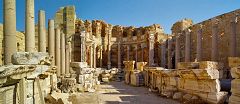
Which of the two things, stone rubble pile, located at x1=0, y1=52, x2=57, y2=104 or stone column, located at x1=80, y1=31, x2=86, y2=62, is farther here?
stone column, located at x1=80, y1=31, x2=86, y2=62

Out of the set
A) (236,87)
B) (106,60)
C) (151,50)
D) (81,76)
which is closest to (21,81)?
(236,87)

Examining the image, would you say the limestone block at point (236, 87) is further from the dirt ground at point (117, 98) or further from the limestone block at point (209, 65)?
the dirt ground at point (117, 98)

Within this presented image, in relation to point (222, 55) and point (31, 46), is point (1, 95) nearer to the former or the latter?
point (31, 46)

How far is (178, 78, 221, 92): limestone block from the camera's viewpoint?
9367 millimetres

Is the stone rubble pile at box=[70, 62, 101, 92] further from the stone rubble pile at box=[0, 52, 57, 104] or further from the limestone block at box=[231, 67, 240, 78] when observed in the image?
the limestone block at box=[231, 67, 240, 78]

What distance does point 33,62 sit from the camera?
567 centimetres

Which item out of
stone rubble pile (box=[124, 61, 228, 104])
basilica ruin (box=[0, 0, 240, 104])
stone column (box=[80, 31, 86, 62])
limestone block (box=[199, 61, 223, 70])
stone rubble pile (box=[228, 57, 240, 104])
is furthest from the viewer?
stone column (box=[80, 31, 86, 62])

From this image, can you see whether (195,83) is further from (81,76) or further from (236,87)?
(81,76)

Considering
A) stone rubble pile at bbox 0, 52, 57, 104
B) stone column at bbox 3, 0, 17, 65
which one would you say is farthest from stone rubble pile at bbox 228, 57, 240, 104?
stone column at bbox 3, 0, 17, 65

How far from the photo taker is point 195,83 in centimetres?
1035

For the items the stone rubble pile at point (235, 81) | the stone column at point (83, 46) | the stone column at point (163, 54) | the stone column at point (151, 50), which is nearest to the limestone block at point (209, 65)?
the stone rubble pile at point (235, 81)

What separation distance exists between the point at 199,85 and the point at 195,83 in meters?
0.28

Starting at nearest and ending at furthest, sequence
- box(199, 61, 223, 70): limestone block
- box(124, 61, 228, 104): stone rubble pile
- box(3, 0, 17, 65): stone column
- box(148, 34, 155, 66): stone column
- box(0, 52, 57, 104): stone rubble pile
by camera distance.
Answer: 1. box(0, 52, 57, 104): stone rubble pile
2. box(3, 0, 17, 65): stone column
3. box(124, 61, 228, 104): stone rubble pile
4. box(199, 61, 223, 70): limestone block
5. box(148, 34, 155, 66): stone column

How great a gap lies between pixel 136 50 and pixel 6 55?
24.1 metres
